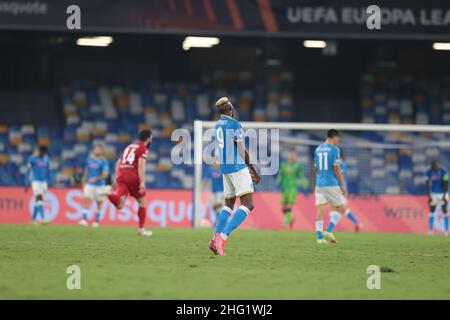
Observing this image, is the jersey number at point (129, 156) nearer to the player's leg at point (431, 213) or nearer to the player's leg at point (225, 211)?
the player's leg at point (225, 211)

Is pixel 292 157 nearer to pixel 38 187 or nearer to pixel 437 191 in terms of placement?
pixel 437 191

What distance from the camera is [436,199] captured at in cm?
2416

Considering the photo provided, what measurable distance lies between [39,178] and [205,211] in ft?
14.8

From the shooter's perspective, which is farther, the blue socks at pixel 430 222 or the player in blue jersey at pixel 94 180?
the blue socks at pixel 430 222

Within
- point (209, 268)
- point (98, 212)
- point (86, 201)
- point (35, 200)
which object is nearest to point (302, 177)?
point (98, 212)

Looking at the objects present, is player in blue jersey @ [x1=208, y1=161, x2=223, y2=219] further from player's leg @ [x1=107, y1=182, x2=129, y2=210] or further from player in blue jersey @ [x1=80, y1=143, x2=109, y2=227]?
player's leg @ [x1=107, y1=182, x2=129, y2=210]

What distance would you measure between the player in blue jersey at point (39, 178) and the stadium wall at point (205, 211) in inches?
64.8

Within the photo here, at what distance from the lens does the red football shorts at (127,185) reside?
17578 mm

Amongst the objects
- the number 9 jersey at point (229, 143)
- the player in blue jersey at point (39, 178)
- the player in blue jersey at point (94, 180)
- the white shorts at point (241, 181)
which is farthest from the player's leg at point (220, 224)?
the player in blue jersey at point (39, 178)

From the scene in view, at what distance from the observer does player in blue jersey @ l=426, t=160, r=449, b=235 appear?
2402 centimetres

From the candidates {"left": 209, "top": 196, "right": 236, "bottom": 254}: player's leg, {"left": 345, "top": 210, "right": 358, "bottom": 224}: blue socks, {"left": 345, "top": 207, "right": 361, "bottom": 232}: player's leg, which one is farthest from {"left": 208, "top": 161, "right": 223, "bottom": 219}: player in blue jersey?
{"left": 209, "top": 196, "right": 236, "bottom": 254}: player's leg

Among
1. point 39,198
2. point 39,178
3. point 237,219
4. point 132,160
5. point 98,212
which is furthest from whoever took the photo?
point 39,178

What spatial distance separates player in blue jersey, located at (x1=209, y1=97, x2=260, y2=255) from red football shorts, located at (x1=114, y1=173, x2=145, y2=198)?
5.03 metres

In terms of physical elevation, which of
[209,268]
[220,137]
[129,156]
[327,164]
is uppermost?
[129,156]
